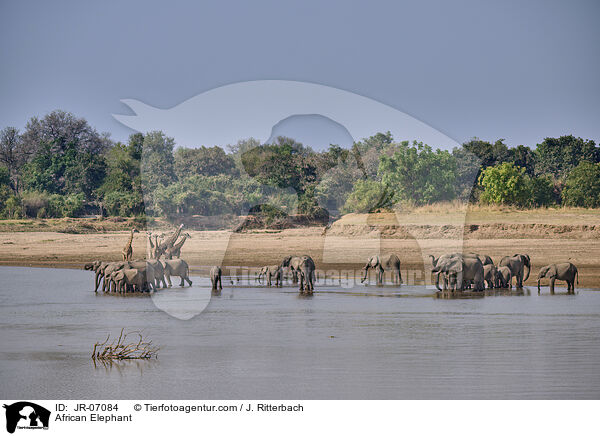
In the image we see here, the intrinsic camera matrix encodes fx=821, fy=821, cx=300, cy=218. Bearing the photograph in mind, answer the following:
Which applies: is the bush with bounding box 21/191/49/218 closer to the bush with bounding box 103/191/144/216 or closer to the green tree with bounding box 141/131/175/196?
the bush with bounding box 103/191/144/216

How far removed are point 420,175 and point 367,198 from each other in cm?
847

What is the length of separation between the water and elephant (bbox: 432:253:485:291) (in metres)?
1.07

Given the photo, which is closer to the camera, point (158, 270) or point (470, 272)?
point (470, 272)

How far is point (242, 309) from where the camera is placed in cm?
2103

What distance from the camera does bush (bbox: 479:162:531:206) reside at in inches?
2035

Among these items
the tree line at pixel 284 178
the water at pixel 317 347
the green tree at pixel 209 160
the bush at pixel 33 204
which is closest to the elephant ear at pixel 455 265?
the water at pixel 317 347

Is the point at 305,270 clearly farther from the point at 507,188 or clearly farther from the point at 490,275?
the point at 507,188

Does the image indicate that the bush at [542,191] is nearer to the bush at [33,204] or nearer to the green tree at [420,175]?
the green tree at [420,175]

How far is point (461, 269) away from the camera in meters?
24.1
